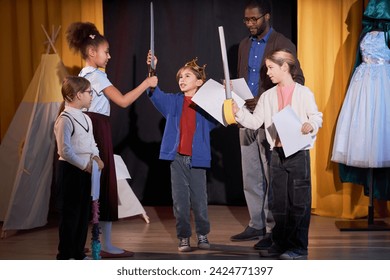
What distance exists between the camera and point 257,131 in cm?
489

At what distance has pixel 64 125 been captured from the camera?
159 inches

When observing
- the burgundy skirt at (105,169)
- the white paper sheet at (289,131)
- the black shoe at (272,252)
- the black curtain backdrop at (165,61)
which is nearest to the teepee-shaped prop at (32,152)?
the black curtain backdrop at (165,61)

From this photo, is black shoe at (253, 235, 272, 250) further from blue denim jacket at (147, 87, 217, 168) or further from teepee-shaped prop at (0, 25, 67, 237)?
teepee-shaped prop at (0, 25, 67, 237)

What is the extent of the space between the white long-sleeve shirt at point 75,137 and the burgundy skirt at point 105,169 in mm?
271

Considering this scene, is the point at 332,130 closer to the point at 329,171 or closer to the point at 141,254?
the point at 329,171

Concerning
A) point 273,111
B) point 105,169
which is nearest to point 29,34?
point 105,169

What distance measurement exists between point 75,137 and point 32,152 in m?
1.32

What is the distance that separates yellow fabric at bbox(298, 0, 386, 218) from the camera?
5.69m

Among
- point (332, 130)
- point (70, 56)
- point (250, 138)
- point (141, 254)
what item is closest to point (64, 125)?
point (141, 254)

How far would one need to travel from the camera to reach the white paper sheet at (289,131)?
4266mm

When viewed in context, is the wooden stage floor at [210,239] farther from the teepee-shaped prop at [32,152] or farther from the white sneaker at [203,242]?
the teepee-shaped prop at [32,152]

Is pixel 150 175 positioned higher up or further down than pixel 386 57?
further down

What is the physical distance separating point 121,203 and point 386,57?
189 centimetres

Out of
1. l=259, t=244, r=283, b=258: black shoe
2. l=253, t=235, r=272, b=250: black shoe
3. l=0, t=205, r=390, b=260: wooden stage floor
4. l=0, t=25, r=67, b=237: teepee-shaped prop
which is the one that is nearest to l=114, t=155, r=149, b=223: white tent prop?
l=0, t=205, r=390, b=260: wooden stage floor
